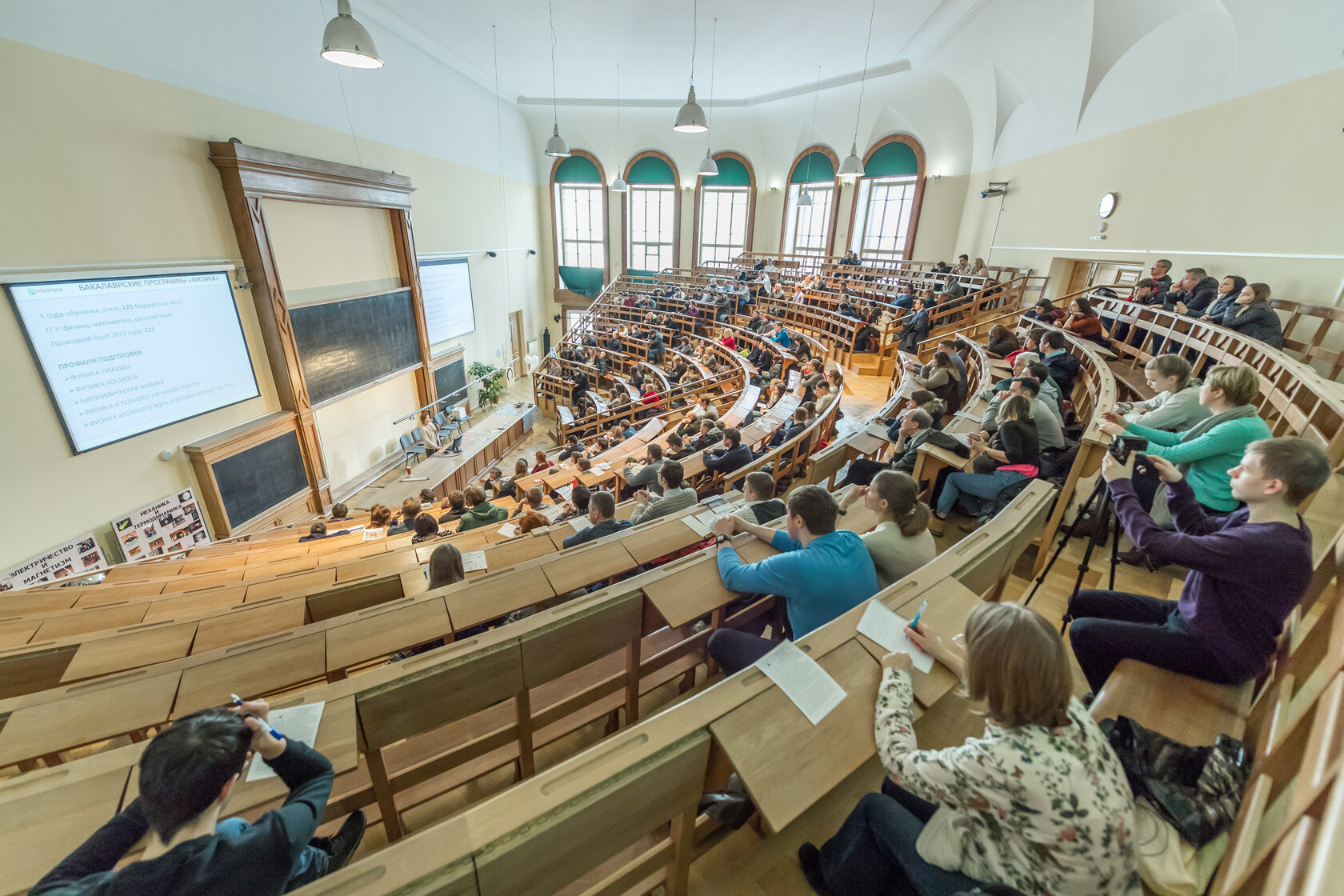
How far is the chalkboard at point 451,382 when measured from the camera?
11984 millimetres

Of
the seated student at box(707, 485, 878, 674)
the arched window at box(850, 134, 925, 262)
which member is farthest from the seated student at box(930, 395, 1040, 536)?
the arched window at box(850, 134, 925, 262)

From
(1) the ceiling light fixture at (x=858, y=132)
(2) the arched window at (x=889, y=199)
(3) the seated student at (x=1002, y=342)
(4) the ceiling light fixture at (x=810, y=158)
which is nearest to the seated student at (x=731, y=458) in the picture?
(3) the seated student at (x=1002, y=342)

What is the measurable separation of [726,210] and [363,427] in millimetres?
13404

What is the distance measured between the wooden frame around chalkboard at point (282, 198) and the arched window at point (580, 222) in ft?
28.5

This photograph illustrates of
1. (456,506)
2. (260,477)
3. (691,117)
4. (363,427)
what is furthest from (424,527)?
(363,427)

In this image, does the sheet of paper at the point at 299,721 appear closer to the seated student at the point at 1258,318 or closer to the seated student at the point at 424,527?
the seated student at the point at 424,527

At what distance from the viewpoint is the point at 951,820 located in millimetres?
1260

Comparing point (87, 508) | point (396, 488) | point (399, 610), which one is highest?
point (399, 610)

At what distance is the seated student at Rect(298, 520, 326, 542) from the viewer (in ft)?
18.3

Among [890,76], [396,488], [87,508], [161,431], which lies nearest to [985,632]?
[87,508]

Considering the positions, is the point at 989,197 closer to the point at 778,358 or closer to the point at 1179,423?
the point at 778,358

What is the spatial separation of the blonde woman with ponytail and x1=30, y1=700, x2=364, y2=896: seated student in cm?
201

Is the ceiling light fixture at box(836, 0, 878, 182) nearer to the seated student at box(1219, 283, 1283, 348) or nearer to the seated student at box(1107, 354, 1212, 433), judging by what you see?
the seated student at box(1219, 283, 1283, 348)

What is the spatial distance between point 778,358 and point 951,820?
8.15 m
